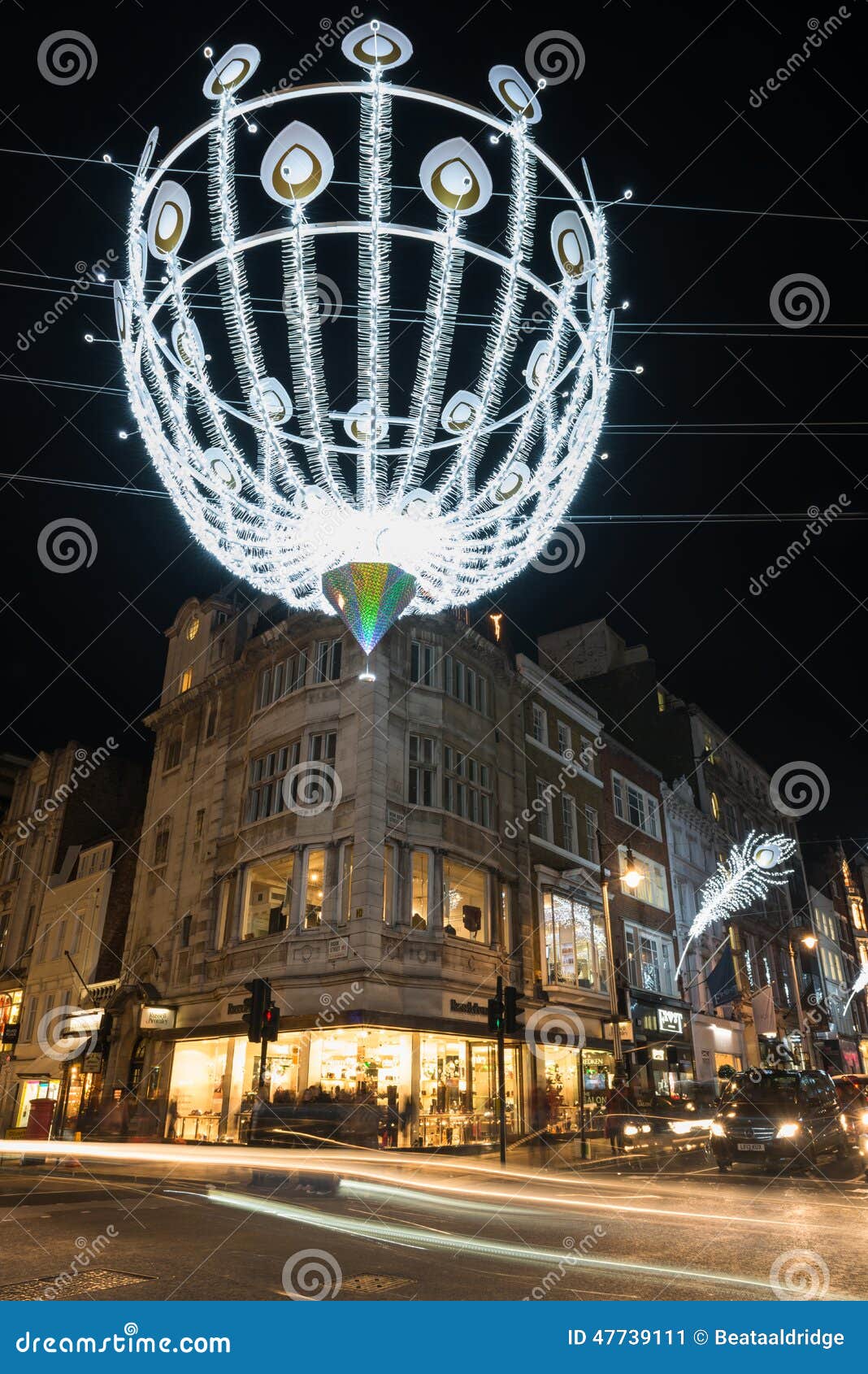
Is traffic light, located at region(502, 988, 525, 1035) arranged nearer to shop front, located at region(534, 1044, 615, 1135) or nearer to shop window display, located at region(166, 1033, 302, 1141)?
shop window display, located at region(166, 1033, 302, 1141)

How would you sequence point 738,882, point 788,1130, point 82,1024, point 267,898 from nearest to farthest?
1. point 788,1130
2. point 267,898
3. point 82,1024
4. point 738,882

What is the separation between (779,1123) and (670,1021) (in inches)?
934

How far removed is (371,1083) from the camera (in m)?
24.8

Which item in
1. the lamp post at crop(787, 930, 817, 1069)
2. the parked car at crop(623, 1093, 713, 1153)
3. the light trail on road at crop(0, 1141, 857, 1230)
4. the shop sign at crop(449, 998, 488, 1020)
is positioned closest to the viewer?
the light trail on road at crop(0, 1141, 857, 1230)

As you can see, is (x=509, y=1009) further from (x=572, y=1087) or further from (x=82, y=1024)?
(x=82, y=1024)

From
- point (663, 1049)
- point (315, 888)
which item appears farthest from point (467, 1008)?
point (663, 1049)

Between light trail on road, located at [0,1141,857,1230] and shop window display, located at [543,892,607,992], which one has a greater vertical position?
shop window display, located at [543,892,607,992]

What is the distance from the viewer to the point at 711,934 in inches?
1791

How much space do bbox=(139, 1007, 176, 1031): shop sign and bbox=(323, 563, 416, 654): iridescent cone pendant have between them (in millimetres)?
23906

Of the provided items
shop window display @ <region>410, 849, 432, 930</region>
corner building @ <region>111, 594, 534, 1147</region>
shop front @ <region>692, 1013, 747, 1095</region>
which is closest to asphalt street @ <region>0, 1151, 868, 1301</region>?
corner building @ <region>111, 594, 534, 1147</region>

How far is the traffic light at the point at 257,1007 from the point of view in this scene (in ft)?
57.0

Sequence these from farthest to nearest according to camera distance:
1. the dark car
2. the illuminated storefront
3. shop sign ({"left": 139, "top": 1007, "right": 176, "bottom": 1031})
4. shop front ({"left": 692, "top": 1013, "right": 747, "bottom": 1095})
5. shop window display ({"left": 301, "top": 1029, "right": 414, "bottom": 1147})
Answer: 1. shop front ({"left": 692, "top": 1013, "right": 747, "bottom": 1095})
2. the illuminated storefront
3. shop sign ({"left": 139, "top": 1007, "right": 176, "bottom": 1031})
4. shop window display ({"left": 301, "top": 1029, "right": 414, "bottom": 1147})
5. the dark car

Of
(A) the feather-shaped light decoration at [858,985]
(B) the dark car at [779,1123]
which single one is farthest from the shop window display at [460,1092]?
(A) the feather-shaped light decoration at [858,985]

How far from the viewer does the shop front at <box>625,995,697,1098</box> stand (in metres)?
36.2
